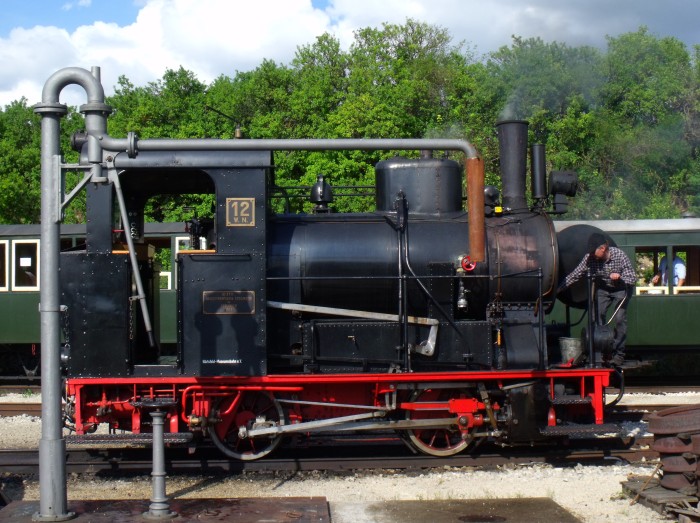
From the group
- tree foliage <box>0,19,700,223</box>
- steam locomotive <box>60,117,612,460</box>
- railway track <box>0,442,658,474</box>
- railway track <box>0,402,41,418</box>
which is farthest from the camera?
tree foliage <box>0,19,700,223</box>

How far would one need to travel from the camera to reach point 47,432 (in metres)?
6.17

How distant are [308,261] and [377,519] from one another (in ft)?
8.76

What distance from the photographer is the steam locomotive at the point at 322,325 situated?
792cm

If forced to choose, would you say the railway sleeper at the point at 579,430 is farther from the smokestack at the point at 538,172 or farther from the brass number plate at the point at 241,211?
the brass number plate at the point at 241,211

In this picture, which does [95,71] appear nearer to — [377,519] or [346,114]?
[377,519]

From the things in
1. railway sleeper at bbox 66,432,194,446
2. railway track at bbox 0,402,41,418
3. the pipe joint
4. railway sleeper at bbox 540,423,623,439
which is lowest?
railway track at bbox 0,402,41,418

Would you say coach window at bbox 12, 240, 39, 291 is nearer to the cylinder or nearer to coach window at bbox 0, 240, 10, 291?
coach window at bbox 0, 240, 10, 291

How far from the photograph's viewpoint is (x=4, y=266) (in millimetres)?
15320

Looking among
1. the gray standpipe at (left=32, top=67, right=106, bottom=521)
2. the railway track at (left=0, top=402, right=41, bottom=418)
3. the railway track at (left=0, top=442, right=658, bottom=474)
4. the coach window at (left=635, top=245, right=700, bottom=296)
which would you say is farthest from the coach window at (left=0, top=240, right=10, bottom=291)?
the coach window at (left=635, top=245, right=700, bottom=296)

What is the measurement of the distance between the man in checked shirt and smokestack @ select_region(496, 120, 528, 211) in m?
0.84

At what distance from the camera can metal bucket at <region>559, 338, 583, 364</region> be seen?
859 centimetres

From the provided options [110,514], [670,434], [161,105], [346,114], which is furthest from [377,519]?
[161,105]

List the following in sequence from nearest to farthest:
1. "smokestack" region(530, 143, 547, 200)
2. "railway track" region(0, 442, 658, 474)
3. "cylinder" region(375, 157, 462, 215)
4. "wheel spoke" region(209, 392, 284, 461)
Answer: "wheel spoke" region(209, 392, 284, 461) < "railway track" region(0, 442, 658, 474) < "cylinder" region(375, 157, 462, 215) < "smokestack" region(530, 143, 547, 200)

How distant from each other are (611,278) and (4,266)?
1118 centimetres
